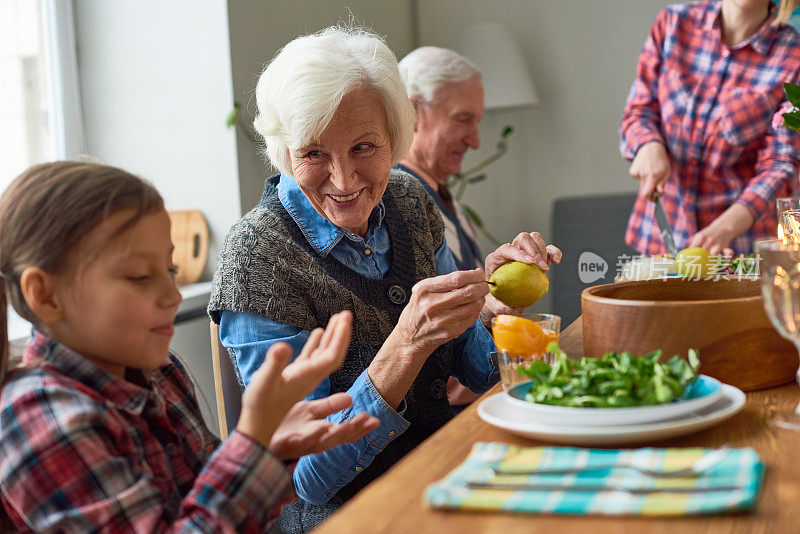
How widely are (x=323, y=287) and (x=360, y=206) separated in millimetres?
188

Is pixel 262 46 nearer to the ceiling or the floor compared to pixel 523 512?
nearer to the ceiling

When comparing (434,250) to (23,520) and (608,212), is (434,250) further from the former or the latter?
(608,212)

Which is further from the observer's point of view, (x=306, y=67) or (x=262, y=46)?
(x=262, y=46)

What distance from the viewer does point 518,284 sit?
133 centimetres

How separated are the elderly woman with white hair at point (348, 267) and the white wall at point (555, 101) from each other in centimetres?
256

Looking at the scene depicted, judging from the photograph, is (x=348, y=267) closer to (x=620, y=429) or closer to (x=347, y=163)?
(x=347, y=163)

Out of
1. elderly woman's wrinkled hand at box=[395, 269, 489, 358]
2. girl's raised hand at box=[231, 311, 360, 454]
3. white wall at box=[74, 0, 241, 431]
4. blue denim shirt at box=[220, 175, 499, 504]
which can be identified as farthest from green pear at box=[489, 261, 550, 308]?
white wall at box=[74, 0, 241, 431]

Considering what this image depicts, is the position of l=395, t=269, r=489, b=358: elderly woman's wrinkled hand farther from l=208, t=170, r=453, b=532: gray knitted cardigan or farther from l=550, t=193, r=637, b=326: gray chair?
l=550, t=193, r=637, b=326: gray chair

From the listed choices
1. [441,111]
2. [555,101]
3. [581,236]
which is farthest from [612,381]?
[555,101]

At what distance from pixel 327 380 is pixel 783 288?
28.8 inches

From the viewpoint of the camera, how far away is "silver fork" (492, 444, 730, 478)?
0.71 m

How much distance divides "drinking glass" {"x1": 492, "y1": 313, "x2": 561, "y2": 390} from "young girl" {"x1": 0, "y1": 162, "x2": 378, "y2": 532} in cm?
24

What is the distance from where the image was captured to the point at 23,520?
0.86 meters

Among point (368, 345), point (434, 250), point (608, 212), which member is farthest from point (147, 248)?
point (608, 212)
